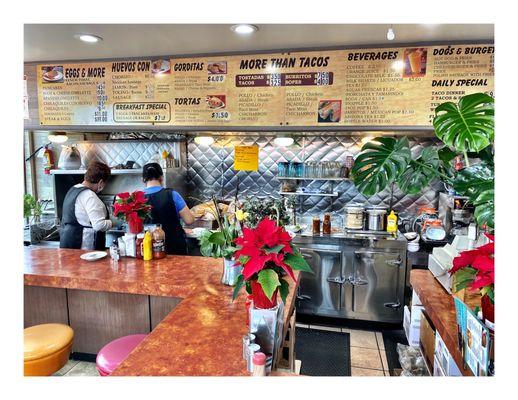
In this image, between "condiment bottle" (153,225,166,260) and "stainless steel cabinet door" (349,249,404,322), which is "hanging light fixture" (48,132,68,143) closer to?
"condiment bottle" (153,225,166,260)

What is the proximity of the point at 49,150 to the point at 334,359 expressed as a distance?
484 centimetres

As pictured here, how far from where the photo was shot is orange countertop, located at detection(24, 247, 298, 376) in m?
1.29

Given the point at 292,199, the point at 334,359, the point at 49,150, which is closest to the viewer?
the point at 334,359

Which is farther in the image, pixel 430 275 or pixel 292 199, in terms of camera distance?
pixel 292 199

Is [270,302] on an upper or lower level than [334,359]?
upper

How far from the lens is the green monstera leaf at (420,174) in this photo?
6.44ft

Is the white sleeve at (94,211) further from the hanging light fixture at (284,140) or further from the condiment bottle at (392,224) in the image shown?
the condiment bottle at (392,224)

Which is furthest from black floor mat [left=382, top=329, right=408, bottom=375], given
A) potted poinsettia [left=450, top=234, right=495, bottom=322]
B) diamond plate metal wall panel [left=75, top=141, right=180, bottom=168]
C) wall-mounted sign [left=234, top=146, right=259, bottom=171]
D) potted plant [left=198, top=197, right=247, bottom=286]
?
diamond plate metal wall panel [left=75, top=141, right=180, bottom=168]

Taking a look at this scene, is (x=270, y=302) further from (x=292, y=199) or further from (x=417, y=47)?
(x=292, y=199)

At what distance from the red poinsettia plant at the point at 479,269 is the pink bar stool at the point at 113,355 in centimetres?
156
